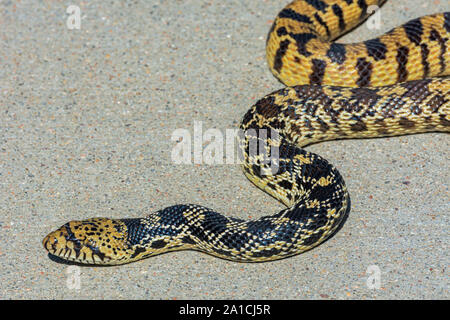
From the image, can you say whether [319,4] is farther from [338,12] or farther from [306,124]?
[306,124]

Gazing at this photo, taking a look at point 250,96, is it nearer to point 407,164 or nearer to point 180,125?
point 180,125

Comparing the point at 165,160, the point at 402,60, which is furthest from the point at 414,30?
the point at 165,160

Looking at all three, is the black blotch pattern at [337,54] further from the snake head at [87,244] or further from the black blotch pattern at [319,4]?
the snake head at [87,244]

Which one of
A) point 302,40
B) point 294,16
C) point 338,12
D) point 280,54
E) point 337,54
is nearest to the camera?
point 337,54

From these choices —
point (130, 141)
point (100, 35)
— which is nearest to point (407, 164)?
point (130, 141)

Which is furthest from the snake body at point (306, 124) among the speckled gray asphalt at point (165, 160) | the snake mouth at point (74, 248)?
the speckled gray asphalt at point (165, 160)

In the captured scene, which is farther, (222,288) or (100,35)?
(100,35)
